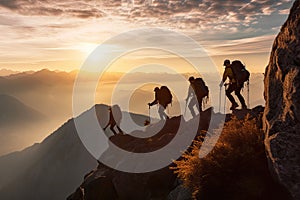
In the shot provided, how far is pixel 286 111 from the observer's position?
10.9 m

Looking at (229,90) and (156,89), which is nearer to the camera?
(229,90)

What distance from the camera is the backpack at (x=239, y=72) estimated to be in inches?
833

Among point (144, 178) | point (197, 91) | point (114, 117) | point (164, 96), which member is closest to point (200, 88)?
point (197, 91)

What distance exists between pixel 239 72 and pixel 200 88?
544 cm

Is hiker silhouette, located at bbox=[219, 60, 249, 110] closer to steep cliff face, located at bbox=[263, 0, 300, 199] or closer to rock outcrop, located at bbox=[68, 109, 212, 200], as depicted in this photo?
rock outcrop, located at bbox=[68, 109, 212, 200]

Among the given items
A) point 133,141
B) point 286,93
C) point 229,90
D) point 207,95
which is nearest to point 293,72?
point 286,93

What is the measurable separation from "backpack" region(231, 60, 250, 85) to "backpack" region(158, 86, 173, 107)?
9.47 metres

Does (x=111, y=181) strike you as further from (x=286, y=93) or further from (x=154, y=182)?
(x=286, y=93)

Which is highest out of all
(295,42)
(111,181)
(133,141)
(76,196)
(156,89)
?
(295,42)

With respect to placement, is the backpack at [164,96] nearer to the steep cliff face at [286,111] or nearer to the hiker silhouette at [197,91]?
the hiker silhouette at [197,91]

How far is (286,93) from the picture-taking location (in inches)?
438

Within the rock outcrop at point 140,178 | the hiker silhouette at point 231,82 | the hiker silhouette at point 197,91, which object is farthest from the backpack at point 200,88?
the hiker silhouette at point 231,82

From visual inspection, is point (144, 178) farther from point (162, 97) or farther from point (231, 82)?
point (231, 82)

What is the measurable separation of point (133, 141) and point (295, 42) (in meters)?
20.6
